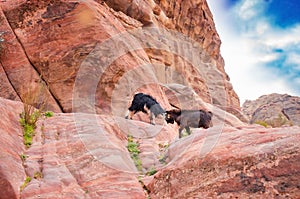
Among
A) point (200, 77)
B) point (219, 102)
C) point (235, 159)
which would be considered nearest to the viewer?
point (235, 159)

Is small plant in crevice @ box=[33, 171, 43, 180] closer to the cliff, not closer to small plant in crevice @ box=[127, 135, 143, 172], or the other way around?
the cliff

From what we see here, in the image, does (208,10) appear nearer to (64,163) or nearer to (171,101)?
(171,101)

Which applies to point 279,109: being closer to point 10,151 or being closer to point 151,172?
point 151,172

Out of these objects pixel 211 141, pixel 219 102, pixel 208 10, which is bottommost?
pixel 219 102

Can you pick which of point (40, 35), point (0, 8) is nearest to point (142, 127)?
point (40, 35)

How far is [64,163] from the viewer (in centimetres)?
776

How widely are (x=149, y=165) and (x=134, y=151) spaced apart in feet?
3.48

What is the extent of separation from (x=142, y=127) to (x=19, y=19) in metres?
10.0

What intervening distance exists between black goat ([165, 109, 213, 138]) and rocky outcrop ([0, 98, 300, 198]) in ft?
6.85

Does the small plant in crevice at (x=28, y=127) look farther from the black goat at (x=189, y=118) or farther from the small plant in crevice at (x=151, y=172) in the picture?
the black goat at (x=189, y=118)

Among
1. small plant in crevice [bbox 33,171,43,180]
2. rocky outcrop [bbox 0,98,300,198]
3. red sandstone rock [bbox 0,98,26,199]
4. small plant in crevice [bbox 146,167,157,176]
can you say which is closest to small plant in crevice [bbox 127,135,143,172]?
rocky outcrop [bbox 0,98,300,198]

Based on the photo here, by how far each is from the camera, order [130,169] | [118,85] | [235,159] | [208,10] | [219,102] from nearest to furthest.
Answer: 1. [235,159]
2. [130,169]
3. [118,85]
4. [219,102]
5. [208,10]

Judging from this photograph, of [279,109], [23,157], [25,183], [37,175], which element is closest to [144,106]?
[23,157]

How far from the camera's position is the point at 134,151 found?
9984 mm
